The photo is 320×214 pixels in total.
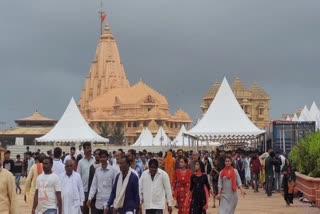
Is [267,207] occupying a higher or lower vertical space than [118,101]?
lower

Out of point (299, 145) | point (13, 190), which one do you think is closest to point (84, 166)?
point (13, 190)

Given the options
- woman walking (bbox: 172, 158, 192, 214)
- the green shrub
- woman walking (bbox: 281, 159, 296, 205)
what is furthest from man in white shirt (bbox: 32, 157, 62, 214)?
woman walking (bbox: 281, 159, 296, 205)

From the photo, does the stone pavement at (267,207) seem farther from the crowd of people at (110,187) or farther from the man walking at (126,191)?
the man walking at (126,191)

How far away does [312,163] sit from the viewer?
758 inches

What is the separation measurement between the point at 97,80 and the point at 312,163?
9972cm

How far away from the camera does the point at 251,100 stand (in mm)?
106500

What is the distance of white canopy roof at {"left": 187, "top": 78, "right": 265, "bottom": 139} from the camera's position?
32938mm

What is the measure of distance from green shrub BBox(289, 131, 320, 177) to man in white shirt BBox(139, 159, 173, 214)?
826 centimetres

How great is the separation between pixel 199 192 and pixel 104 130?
298 ft

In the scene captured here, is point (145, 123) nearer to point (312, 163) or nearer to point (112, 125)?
point (112, 125)

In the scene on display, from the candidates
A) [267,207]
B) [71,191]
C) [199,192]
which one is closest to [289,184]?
[267,207]

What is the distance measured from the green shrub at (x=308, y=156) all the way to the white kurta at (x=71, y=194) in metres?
8.54

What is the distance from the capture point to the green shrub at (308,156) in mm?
18641

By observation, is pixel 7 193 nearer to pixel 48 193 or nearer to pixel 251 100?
pixel 48 193
